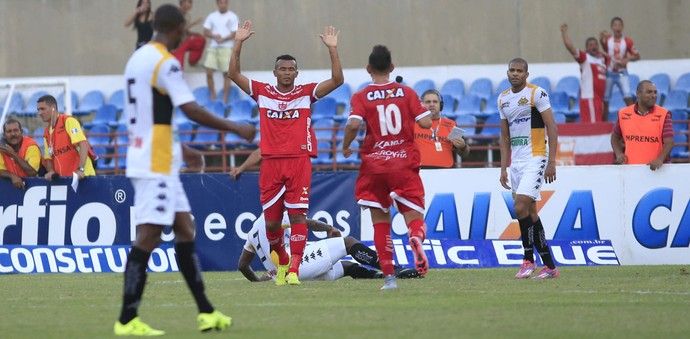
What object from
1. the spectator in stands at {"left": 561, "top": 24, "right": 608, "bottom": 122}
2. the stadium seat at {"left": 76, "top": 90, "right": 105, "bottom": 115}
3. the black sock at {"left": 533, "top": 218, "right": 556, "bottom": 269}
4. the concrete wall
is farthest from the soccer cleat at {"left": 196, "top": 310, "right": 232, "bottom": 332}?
the stadium seat at {"left": 76, "top": 90, "right": 105, "bottom": 115}

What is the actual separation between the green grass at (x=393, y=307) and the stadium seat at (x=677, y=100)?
9913 millimetres

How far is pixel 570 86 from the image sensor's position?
24625 mm

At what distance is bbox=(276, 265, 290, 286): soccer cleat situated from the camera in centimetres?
1301

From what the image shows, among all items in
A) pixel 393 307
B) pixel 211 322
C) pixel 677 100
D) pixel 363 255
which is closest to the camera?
pixel 211 322

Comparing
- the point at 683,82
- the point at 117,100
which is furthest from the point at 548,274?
the point at 117,100

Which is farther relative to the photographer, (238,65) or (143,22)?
(143,22)

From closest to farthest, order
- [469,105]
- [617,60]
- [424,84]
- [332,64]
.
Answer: [332,64] → [617,60] → [469,105] → [424,84]

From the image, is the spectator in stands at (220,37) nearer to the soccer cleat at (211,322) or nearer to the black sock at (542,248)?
the black sock at (542,248)

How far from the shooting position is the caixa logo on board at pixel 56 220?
1747 centimetres

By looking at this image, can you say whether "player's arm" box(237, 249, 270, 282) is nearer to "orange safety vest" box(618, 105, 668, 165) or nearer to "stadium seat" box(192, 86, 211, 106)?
"orange safety vest" box(618, 105, 668, 165)

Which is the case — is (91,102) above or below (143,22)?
below

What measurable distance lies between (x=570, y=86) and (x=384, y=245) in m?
13.9

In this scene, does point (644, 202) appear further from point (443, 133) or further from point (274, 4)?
point (274, 4)

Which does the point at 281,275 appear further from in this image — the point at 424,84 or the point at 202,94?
the point at 202,94
